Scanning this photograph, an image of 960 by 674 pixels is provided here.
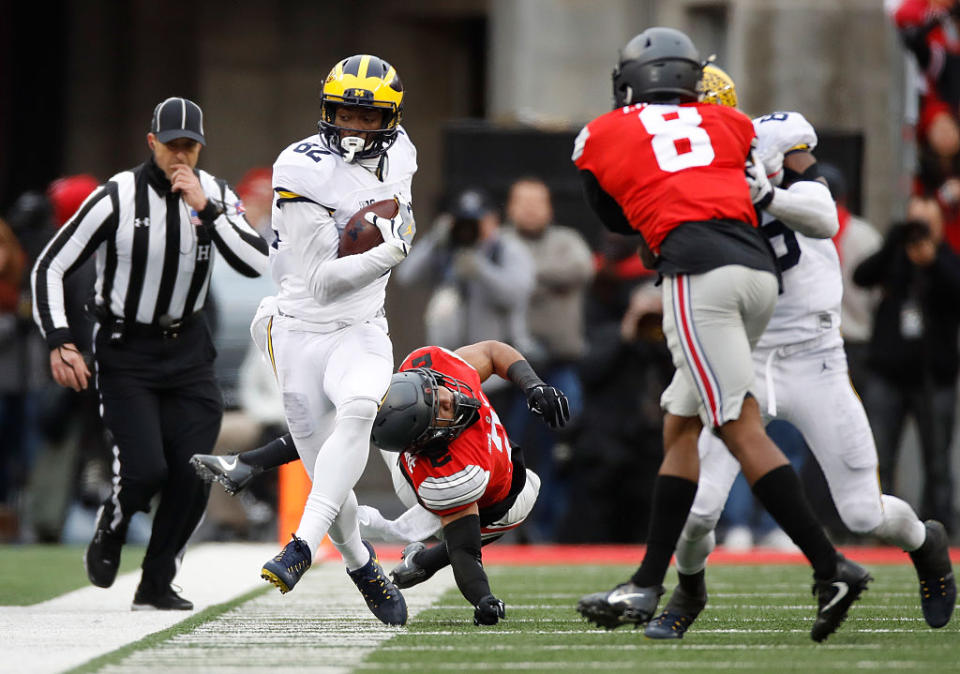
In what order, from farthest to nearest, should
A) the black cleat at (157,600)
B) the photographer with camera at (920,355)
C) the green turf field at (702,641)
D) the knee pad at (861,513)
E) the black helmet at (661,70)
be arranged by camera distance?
the photographer with camera at (920,355) < the black cleat at (157,600) < the knee pad at (861,513) < the black helmet at (661,70) < the green turf field at (702,641)

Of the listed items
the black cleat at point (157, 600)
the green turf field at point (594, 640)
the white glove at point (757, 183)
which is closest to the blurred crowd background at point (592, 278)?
the black cleat at point (157, 600)

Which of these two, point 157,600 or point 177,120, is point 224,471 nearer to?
point 157,600

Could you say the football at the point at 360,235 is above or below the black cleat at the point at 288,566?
above

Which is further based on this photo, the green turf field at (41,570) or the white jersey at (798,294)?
the green turf field at (41,570)

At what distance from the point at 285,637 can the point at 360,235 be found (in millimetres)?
1357

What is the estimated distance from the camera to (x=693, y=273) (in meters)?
5.14

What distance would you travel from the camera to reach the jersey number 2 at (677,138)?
17.2ft

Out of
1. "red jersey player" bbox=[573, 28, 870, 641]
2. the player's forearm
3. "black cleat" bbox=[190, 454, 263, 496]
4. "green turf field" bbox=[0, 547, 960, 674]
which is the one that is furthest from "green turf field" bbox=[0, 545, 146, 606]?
"red jersey player" bbox=[573, 28, 870, 641]

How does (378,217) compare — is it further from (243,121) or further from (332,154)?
(243,121)

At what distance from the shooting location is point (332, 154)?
234 inches

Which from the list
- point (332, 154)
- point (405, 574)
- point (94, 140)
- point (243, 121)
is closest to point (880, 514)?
point (405, 574)

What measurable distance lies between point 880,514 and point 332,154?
2195mm

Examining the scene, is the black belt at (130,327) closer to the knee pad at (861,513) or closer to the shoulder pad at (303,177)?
the shoulder pad at (303,177)

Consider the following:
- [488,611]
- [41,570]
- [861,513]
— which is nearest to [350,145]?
[488,611]
